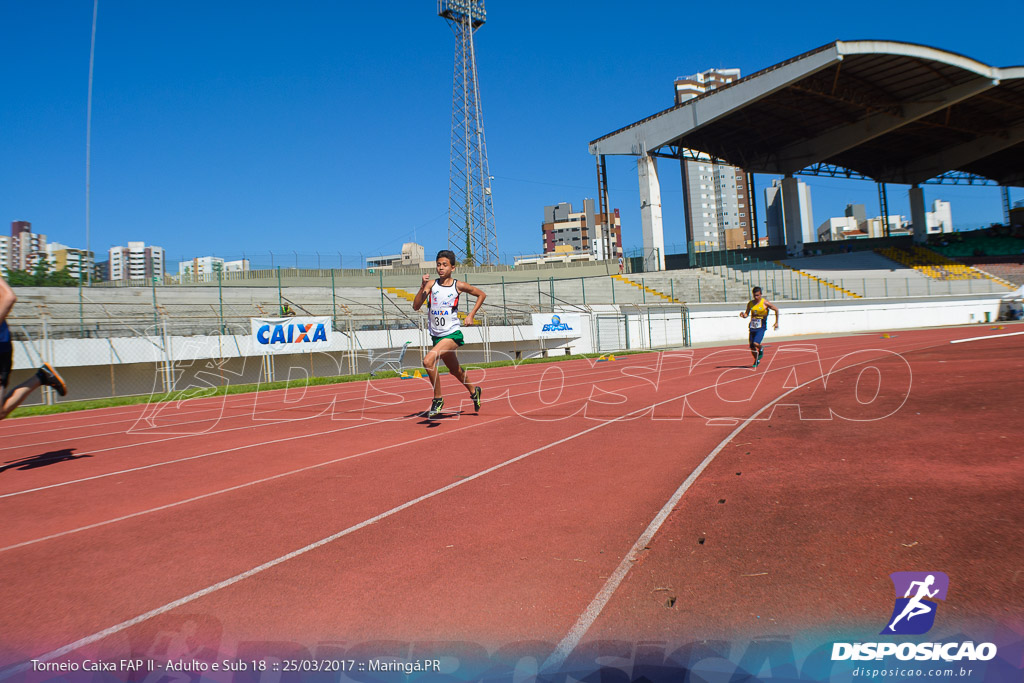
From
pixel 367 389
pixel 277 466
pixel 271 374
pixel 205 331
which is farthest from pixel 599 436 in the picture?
pixel 205 331

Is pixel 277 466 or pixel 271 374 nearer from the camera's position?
pixel 277 466

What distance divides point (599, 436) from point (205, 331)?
698 inches

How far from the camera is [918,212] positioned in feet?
192

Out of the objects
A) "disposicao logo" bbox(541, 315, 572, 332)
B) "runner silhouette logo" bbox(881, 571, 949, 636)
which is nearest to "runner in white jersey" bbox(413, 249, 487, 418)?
"runner silhouette logo" bbox(881, 571, 949, 636)

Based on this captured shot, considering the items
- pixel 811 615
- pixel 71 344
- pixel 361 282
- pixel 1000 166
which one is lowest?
pixel 811 615

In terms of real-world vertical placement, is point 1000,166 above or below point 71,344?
above

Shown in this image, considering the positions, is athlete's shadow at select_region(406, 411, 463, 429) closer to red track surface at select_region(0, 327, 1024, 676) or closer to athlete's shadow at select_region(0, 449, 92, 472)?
red track surface at select_region(0, 327, 1024, 676)

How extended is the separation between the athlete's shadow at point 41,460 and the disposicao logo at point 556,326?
22.6 metres

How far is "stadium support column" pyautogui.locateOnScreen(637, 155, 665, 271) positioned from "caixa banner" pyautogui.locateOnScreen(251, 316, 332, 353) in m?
28.4

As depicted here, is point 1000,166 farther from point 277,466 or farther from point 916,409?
point 277,466

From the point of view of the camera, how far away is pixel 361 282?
3475cm

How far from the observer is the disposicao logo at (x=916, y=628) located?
2219mm

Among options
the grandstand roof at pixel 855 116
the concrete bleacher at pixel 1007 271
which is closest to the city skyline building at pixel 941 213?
the grandstand roof at pixel 855 116

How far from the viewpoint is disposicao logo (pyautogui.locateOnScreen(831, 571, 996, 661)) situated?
2.22 metres
